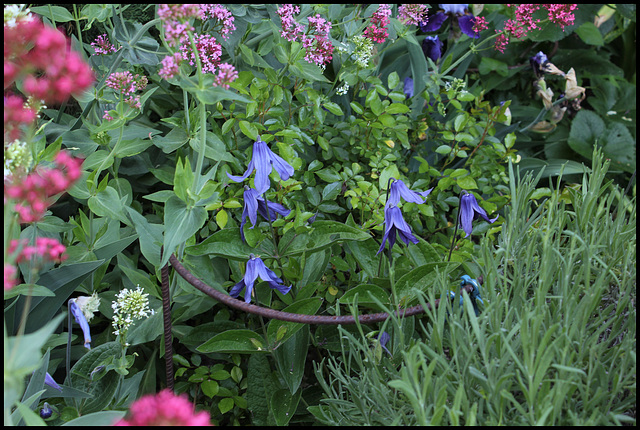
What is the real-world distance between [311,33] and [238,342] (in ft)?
2.37

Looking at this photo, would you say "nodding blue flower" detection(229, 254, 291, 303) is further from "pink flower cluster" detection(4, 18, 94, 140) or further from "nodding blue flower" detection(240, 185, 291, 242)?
"pink flower cluster" detection(4, 18, 94, 140)

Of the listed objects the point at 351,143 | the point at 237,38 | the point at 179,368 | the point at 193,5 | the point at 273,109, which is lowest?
the point at 179,368

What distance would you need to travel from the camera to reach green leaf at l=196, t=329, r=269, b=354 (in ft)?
3.20

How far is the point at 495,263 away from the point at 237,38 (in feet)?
2.64

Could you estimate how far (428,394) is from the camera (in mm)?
688

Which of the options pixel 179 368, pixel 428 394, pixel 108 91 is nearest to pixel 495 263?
pixel 428 394

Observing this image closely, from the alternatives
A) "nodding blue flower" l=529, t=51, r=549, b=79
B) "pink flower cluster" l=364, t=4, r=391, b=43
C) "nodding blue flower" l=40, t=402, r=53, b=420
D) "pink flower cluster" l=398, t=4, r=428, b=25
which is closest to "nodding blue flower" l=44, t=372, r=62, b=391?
"nodding blue flower" l=40, t=402, r=53, b=420

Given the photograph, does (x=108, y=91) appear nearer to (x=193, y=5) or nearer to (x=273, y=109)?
(x=273, y=109)

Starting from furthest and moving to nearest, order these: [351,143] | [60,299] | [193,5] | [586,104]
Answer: [586,104] < [351,143] < [60,299] < [193,5]

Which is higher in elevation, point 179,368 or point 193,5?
point 193,5

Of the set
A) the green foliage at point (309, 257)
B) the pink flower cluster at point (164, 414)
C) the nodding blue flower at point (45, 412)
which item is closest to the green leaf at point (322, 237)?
the green foliage at point (309, 257)

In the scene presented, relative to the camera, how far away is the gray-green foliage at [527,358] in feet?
1.97

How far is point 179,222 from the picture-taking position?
0.87 m

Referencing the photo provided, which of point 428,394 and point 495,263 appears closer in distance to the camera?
point 428,394
